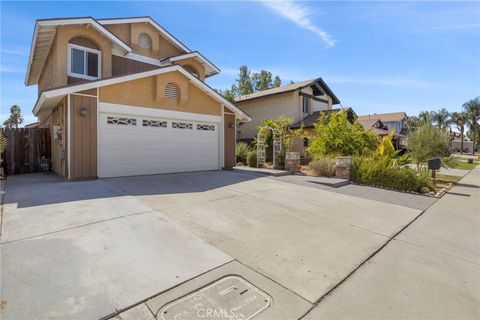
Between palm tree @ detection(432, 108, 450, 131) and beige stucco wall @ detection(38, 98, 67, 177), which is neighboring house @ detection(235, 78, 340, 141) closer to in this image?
beige stucco wall @ detection(38, 98, 67, 177)

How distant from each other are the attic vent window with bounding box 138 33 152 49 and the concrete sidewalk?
15.7m

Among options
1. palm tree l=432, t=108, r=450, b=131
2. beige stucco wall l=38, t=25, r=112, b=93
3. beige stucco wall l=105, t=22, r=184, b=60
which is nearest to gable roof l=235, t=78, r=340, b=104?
beige stucco wall l=105, t=22, r=184, b=60

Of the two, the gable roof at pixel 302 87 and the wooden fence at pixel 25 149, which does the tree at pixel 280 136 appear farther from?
the wooden fence at pixel 25 149

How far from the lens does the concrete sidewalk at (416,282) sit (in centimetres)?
264

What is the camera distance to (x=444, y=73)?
12367mm

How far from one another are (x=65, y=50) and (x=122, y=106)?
4.26 metres

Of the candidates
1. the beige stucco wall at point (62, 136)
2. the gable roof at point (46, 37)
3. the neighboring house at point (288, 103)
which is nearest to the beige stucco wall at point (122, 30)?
the gable roof at point (46, 37)

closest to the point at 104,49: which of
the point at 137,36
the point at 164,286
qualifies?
the point at 137,36

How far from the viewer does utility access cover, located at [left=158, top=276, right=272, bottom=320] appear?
8.01 ft

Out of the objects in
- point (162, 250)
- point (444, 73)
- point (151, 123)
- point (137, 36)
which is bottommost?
point (162, 250)

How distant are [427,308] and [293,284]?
1431mm

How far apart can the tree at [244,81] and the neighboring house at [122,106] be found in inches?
1013

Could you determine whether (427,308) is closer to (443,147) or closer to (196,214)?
(196,214)

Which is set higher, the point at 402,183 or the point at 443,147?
the point at 443,147
